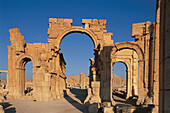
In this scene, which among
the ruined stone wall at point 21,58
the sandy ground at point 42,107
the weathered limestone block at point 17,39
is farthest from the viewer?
the weathered limestone block at point 17,39

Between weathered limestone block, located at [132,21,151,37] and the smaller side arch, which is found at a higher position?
weathered limestone block, located at [132,21,151,37]

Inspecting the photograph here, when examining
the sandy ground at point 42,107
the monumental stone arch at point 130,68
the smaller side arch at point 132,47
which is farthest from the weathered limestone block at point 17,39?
the monumental stone arch at point 130,68

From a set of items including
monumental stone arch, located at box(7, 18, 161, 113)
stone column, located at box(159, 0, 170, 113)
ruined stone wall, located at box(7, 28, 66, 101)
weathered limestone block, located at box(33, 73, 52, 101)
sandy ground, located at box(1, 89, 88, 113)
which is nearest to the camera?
stone column, located at box(159, 0, 170, 113)

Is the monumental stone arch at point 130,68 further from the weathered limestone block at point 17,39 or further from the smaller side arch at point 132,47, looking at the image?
the weathered limestone block at point 17,39

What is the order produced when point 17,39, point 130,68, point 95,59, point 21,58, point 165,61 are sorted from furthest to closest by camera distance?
point 130,68 → point 95,59 → point 21,58 → point 17,39 → point 165,61

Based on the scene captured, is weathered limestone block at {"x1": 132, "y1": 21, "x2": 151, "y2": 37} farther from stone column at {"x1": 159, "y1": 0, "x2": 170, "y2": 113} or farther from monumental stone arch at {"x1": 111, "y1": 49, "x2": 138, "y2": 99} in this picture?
stone column at {"x1": 159, "y1": 0, "x2": 170, "y2": 113}

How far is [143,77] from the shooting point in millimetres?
10664

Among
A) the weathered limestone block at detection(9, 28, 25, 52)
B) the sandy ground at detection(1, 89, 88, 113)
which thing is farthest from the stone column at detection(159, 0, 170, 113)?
the weathered limestone block at detection(9, 28, 25, 52)

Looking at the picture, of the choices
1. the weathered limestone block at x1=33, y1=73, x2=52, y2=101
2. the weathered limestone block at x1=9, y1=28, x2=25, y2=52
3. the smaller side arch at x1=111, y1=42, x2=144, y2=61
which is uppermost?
the weathered limestone block at x1=9, y1=28, x2=25, y2=52

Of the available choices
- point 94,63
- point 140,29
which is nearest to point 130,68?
point 94,63

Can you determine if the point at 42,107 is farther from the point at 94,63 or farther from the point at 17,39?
the point at 17,39

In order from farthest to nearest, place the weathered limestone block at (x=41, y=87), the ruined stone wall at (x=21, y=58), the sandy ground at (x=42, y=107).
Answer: the ruined stone wall at (x=21, y=58) < the weathered limestone block at (x=41, y=87) < the sandy ground at (x=42, y=107)

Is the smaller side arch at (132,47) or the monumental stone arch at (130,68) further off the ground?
the smaller side arch at (132,47)

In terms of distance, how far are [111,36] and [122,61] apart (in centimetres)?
435
